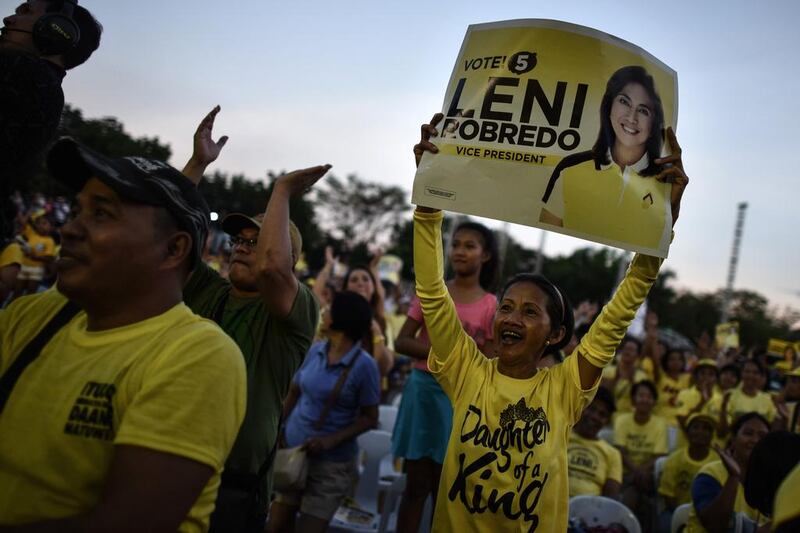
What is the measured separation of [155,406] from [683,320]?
67364 millimetres

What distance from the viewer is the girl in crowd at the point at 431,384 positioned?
366 centimetres

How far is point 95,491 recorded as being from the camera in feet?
4.63

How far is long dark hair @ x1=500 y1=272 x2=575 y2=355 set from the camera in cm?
271

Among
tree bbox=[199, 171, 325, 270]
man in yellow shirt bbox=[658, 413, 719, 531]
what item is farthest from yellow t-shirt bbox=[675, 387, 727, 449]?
tree bbox=[199, 171, 325, 270]

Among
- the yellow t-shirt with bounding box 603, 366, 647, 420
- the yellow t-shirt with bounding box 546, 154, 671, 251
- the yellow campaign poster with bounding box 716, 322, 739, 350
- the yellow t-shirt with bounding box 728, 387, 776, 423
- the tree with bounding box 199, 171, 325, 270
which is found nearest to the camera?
the yellow t-shirt with bounding box 546, 154, 671, 251

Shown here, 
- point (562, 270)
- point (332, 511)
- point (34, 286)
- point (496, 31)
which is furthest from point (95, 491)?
point (562, 270)

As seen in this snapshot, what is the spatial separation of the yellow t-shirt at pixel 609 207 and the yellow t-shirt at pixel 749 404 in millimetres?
5868

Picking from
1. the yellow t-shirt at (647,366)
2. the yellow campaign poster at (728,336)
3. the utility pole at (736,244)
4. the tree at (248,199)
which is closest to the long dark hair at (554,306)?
the yellow t-shirt at (647,366)

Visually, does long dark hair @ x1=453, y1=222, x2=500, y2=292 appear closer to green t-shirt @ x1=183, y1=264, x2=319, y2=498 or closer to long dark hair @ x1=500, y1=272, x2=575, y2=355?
long dark hair @ x1=500, y1=272, x2=575, y2=355

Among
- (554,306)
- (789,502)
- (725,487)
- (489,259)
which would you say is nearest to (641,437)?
(725,487)

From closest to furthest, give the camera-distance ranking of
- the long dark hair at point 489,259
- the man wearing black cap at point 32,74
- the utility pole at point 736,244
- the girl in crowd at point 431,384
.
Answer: the man wearing black cap at point 32,74
the girl in crowd at point 431,384
the long dark hair at point 489,259
the utility pole at point 736,244

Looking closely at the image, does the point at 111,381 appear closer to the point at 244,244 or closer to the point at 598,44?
the point at 244,244

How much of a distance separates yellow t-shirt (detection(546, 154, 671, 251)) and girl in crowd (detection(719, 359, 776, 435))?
5.79 meters

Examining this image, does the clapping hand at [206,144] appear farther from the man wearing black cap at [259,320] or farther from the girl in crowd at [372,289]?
the girl in crowd at [372,289]
